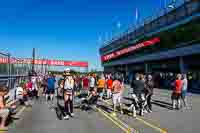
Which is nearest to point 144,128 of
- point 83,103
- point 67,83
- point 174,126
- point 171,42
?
point 174,126

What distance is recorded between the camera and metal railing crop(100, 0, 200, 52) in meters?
46.6

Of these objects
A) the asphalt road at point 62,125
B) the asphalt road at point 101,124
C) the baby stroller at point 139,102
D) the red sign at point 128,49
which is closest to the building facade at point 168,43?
the red sign at point 128,49

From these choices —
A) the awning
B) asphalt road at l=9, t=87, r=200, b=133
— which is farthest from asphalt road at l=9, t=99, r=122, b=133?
the awning

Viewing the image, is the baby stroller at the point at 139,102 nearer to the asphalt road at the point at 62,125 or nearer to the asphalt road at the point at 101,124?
the asphalt road at the point at 101,124

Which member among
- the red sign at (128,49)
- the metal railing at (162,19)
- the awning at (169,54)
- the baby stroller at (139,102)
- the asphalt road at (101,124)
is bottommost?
the asphalt road at (101,124)

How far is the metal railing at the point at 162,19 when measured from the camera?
153 ft

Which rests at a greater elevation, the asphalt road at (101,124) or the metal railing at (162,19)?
the metal railing at (162,19)

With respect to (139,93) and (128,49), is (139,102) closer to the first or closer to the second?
(139,93)

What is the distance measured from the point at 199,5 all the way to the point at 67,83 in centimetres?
3430

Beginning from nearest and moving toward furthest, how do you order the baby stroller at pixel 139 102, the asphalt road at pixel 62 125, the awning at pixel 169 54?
the asphalt road at pixel 62 125, the baby stroller at pixel 139 102, the awning at pixel 169 54

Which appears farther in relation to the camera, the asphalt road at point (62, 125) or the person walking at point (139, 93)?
the person walking at point (139, 93)

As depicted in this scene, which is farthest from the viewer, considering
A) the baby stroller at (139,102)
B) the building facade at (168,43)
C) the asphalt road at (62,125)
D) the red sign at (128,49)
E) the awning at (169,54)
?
Answer: the red sign at (128,49)

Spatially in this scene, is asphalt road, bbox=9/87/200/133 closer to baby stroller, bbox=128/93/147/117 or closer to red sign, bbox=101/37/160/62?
baby stroller, bbox=128/93/147/117

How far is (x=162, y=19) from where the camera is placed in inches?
2233
